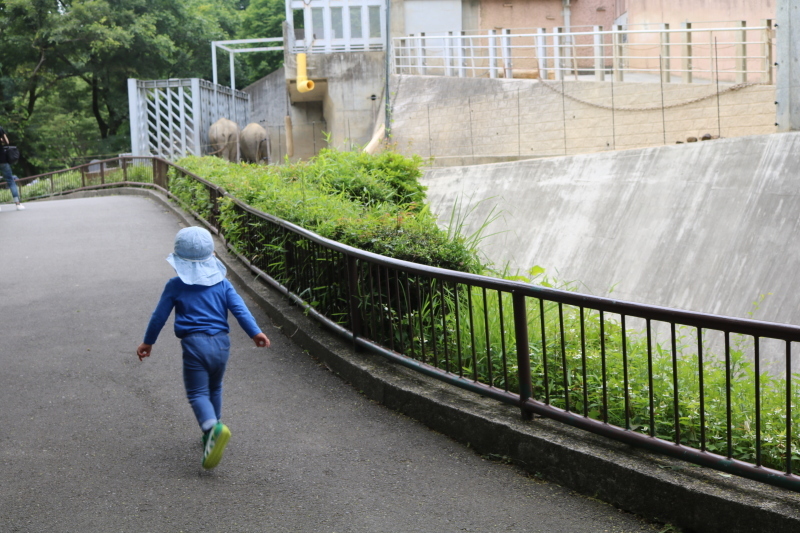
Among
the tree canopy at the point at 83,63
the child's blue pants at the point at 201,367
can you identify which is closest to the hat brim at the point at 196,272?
the child's blue pants at the point at 201,367

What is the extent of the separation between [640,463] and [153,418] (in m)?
3.30

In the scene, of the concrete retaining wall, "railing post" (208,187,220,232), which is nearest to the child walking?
"railing post" (208,187,220,232)

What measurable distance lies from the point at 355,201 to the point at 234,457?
6.16 metres

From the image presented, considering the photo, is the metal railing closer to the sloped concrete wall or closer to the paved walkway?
the paved walkway

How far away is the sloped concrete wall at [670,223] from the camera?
10117 millimetres

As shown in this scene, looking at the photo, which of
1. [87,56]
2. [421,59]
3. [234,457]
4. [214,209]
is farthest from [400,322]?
[87,56]

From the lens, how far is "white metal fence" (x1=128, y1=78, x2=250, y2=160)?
118ft

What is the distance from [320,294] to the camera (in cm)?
762

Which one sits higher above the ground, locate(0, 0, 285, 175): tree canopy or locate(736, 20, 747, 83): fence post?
locate(0, 0, 285, 175): tree canopy

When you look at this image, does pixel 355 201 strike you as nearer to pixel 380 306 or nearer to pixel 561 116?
pixel 380 306

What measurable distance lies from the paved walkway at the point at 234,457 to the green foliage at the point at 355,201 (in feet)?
3.88

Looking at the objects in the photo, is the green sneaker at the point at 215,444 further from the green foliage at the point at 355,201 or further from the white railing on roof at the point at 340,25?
the white railing on roof at the point at 340,25

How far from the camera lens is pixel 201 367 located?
4957mm

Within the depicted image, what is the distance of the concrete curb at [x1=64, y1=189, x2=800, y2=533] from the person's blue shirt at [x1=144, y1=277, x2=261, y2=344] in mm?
1323
